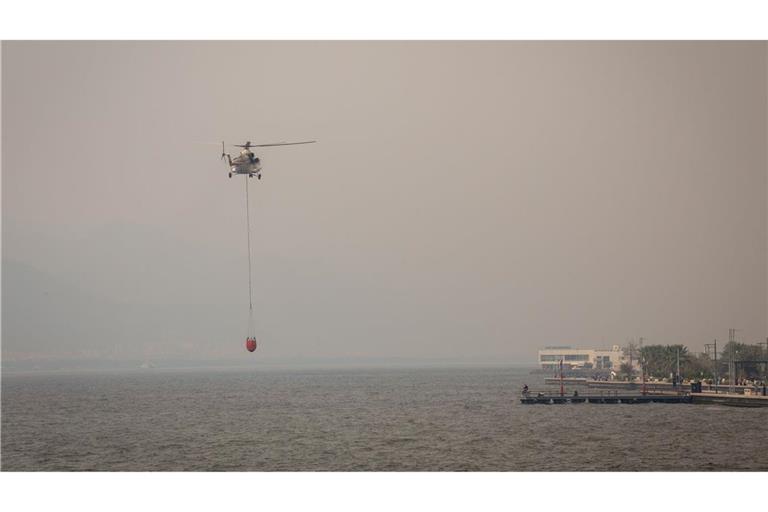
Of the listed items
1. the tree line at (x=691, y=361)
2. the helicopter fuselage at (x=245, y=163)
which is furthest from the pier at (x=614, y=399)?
the helicopter fuselage at (x=245, y=163)

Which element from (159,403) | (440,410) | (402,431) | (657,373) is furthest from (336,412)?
(657,373)

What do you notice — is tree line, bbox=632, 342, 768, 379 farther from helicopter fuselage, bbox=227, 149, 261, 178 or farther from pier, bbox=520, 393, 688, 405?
helicopter fuselage, bbox=227, 149, 261, 178

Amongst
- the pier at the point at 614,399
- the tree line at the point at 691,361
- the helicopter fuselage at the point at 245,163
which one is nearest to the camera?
the helicopter fuselage at the point at 245,163

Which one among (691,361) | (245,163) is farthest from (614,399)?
(245,163)

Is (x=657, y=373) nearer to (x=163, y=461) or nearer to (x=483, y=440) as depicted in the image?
(x=483, y=440)

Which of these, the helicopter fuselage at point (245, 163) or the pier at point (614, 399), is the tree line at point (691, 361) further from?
the helicopter fuselage at point (245, 163)

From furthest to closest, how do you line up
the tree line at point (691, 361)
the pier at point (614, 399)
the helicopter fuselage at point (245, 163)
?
the tree line at point (691, 361) < the pier at point (614, 399) < the helicopter fuselage at point (245, 163)

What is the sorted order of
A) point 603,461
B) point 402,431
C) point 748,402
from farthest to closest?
point 748,402 < point 402,431 < point 603,461

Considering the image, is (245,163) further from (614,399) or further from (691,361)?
(691,361)

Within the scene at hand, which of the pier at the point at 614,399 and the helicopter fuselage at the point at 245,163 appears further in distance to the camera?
the pier at the point at 614,399

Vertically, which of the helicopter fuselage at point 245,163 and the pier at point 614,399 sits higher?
the helicopter fuselage at point 245,163

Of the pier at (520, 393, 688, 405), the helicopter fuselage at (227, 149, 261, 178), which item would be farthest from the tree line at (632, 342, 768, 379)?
the helicopter fuselage at (227, 149, 261, 178)
